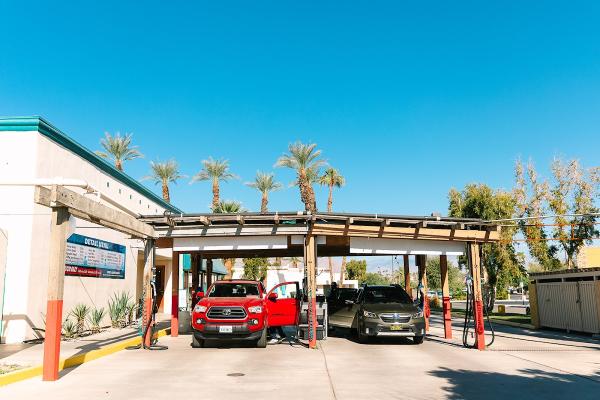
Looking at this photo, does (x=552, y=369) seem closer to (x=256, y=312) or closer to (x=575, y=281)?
(x=256, y=312)

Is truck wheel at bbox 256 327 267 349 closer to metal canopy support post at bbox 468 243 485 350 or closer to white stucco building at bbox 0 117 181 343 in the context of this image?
white stucco building at bbox 0 117 181 343

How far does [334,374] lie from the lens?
959 cm

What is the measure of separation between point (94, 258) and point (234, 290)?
678 centimetres

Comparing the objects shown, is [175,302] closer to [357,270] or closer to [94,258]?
[94,258]

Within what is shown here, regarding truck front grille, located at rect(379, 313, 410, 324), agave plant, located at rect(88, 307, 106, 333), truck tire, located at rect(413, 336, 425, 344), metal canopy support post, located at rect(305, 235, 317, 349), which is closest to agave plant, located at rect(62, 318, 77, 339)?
agave plant, located at rect(88, 307, 106, 333)

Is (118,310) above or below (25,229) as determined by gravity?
below

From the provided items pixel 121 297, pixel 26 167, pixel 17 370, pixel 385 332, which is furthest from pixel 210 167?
pixel 17 370

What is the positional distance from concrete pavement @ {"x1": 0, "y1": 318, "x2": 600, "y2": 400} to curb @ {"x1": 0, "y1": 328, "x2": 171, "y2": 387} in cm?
29

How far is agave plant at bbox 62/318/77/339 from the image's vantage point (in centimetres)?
1474

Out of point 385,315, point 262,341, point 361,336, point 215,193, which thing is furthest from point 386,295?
point 215,193

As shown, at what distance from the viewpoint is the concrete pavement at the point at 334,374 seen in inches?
310

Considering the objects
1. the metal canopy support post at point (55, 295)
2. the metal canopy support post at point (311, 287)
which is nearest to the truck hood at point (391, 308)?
the metal canopy support post at point (311, 287)

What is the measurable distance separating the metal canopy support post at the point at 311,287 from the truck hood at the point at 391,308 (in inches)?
71.0

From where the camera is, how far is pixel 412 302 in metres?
15.8
